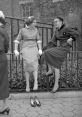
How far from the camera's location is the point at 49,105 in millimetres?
4938

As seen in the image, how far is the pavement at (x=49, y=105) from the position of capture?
175 inches

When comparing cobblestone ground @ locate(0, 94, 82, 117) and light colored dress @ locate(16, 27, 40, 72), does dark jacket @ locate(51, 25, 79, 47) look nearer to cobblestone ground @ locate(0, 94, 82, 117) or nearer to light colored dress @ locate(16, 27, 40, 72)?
light colored dress @ locate(16, 27, 40, 72)

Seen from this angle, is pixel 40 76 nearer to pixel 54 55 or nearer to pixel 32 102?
pixel 54 55

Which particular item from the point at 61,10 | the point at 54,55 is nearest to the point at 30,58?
the point at 54,55

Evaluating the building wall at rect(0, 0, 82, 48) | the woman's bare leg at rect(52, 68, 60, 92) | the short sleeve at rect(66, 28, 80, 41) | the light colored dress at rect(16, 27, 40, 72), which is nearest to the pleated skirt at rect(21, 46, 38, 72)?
the light colored dress at rect(16, 27, 40, 72)

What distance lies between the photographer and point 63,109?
4.68m

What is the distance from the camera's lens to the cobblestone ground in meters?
4.43

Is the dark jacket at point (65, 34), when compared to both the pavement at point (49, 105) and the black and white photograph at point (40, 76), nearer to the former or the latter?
the black and white photograph at point (40, 76)

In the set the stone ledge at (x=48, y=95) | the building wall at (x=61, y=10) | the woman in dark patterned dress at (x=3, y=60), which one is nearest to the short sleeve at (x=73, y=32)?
the stone ledge at (x=48, y=95)

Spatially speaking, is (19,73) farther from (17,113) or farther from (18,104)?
(17,113)

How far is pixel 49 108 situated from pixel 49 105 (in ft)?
0.63

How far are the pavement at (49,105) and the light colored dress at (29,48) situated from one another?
27.3 inches

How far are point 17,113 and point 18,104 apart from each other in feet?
1.76

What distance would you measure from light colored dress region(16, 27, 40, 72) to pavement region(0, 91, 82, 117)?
2.28ft
